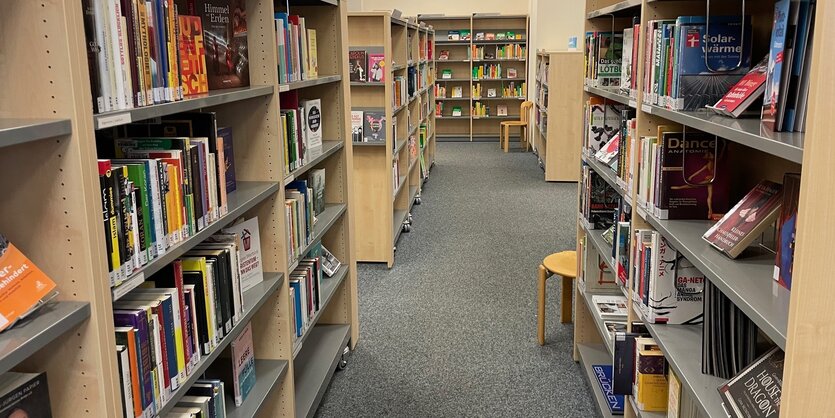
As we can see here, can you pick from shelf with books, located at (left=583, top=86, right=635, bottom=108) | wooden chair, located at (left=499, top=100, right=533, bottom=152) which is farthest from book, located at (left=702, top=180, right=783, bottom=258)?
wooden chair, located at (left=499, top=100, right=533, bottom=152)

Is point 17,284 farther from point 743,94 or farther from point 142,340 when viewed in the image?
point 743,94

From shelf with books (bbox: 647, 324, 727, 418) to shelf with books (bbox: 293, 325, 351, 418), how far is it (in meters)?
1.47

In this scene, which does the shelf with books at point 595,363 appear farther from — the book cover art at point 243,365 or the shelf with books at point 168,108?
the shelf with books at point 168,108

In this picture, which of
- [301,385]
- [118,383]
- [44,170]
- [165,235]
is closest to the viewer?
[44,170]

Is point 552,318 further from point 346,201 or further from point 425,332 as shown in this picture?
point 346,201

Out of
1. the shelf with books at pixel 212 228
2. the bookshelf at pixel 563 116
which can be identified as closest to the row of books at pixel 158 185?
the shelf with books at pixel 212 228

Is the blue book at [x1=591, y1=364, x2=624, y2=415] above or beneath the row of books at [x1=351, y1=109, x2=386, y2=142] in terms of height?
beneath

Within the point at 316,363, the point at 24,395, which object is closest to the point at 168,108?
the point at 24,395

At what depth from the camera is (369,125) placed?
496 cm

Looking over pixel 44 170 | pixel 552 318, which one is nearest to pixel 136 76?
pixel 44 170

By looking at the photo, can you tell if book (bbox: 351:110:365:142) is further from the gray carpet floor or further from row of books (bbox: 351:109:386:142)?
the gray carpet floor

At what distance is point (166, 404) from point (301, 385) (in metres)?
1.44

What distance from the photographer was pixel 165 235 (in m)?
1.68

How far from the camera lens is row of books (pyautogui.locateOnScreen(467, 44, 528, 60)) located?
12188mm
